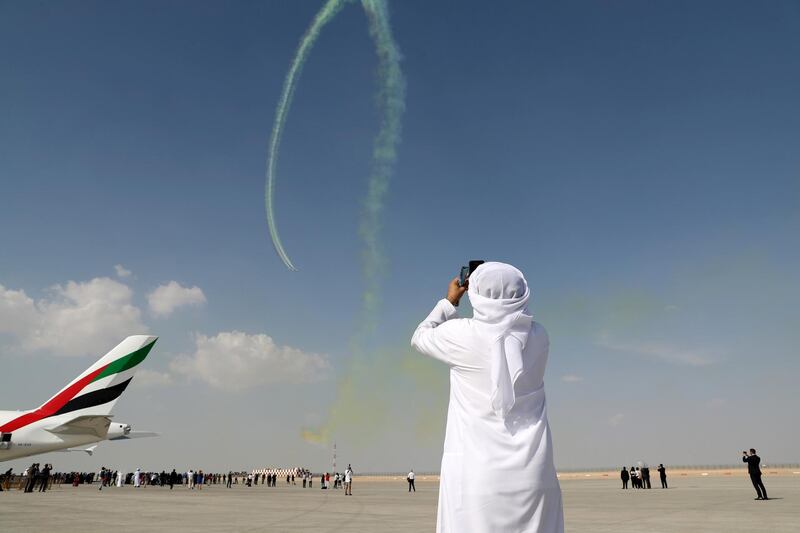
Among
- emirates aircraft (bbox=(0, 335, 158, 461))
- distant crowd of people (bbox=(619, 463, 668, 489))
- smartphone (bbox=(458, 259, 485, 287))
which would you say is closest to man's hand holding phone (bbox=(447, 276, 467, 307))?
smartphone (bbox=(458, 259, 485, 287))

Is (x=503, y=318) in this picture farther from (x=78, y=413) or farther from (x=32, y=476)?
(x=32, y=476)

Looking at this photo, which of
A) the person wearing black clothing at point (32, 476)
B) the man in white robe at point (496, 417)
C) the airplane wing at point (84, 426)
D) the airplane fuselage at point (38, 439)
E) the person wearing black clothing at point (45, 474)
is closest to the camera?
the man in white robe at point (496, 417)

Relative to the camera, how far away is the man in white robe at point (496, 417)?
9.46 feet

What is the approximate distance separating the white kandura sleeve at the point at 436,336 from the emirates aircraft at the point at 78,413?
2746 centimetres

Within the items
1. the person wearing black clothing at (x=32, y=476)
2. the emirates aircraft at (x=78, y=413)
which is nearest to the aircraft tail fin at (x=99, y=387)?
the emirates aircraft at (x=78, y=413)

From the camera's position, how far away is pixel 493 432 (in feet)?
9.73

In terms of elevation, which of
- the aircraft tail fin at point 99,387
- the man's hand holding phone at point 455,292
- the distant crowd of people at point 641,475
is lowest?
the distant crowd of people at point 641,475

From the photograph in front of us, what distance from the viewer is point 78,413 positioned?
27.6 m

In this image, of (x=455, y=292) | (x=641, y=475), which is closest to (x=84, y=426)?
(x=455, y=292)

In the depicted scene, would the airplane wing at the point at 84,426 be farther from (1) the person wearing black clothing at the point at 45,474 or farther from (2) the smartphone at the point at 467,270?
(2) the smartphone at the point at 467,270

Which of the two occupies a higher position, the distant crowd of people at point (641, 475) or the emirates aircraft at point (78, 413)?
the emirates aircraft at point (78, 413)

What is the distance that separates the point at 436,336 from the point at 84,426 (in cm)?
2839

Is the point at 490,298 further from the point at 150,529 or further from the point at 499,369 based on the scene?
the point at 150,529

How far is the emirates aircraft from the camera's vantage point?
26.5m
